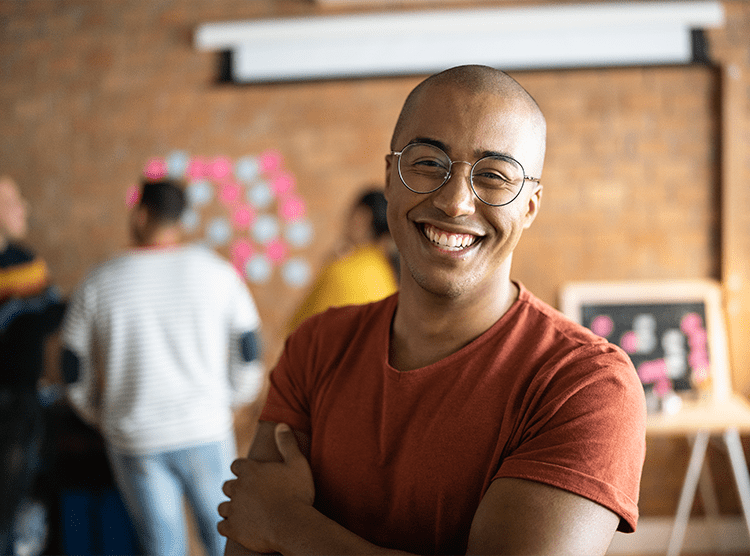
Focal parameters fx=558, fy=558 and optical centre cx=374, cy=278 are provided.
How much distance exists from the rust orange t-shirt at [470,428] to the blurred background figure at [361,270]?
0.78 m

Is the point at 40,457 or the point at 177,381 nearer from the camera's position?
the point at 177,381

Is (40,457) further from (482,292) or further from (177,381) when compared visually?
(482,292)

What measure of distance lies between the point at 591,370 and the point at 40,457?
2.71m

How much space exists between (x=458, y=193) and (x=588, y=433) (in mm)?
403

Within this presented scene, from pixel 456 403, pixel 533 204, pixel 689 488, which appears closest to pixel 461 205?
pixel 533 204

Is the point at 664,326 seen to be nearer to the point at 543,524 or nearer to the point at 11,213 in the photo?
A: the point at 543,524

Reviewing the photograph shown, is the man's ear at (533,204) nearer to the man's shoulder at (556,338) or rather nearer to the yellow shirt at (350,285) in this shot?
the man's shoulder at (556,338)

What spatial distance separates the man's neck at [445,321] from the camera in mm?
961

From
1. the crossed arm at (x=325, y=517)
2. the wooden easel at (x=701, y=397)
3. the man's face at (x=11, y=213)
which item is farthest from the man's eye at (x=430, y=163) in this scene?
the man's face at (x=11, y=213)

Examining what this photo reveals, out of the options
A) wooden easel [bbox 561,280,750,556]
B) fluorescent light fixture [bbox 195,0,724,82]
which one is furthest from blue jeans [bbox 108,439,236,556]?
fluorescent light fixture [bbox 195,0,724,82]

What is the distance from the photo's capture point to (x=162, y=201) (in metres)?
2.01

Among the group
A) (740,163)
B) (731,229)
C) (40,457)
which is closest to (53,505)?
(40,457)

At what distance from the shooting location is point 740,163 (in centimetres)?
301

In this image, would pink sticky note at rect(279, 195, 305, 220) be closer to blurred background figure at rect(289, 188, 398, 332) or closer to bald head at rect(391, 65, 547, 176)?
blurred background figure at rect(289, 188, 398, 332)
